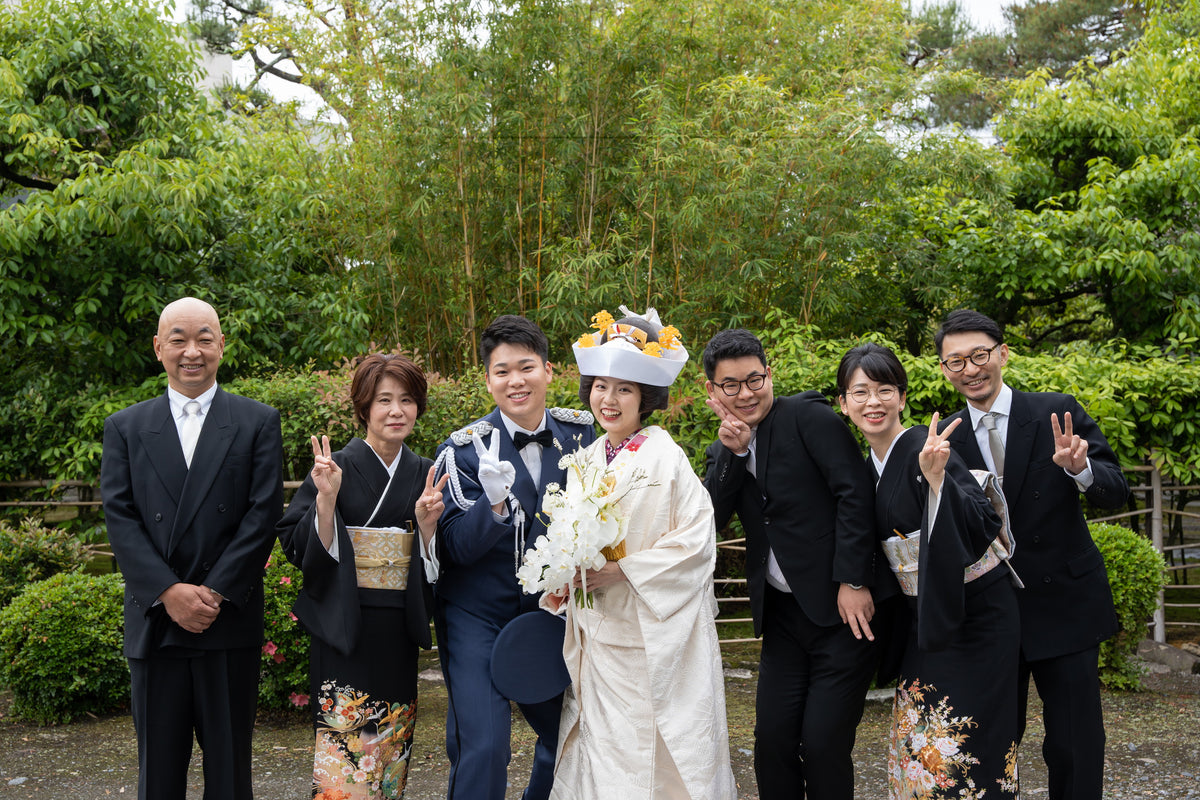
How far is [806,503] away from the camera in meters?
3.26

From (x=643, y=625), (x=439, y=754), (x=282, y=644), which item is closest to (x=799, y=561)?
(x=643, y=625)

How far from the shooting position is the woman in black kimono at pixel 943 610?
295cm

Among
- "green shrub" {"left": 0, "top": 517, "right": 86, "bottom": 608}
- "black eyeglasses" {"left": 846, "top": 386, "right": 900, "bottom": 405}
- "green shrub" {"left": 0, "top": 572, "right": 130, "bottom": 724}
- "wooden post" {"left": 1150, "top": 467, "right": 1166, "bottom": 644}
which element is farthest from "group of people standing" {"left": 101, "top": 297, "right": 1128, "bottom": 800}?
"wooden post" {"left": 1150, "top": 467, "right": 1166, "bottom": 644}

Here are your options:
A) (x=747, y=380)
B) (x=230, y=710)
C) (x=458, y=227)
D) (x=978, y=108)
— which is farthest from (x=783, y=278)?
(x=978, y=108)

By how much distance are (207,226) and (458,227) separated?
6.33ft

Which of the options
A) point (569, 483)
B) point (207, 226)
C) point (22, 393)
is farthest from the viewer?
point (207, 226)

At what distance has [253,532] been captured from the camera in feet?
11.2

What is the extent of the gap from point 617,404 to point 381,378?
842 mm

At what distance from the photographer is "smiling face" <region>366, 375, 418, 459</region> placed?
11.0 feet

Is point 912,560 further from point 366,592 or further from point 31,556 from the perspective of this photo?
point 31,556

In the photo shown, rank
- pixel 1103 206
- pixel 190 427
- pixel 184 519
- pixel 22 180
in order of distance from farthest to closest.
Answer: pixel 1103 206 < pixel 22 180 < pixel 190 427 < pixel 184 519

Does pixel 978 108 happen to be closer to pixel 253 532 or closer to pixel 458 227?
pixel 458 227

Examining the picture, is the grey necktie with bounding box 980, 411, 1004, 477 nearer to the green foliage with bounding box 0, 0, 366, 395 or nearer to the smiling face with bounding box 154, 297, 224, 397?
the smiling face with bounding box 154, 297, 224, 397

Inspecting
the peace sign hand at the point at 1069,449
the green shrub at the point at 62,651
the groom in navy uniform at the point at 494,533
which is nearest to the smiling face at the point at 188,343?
the groom in navy uniform at the point at 494,533
